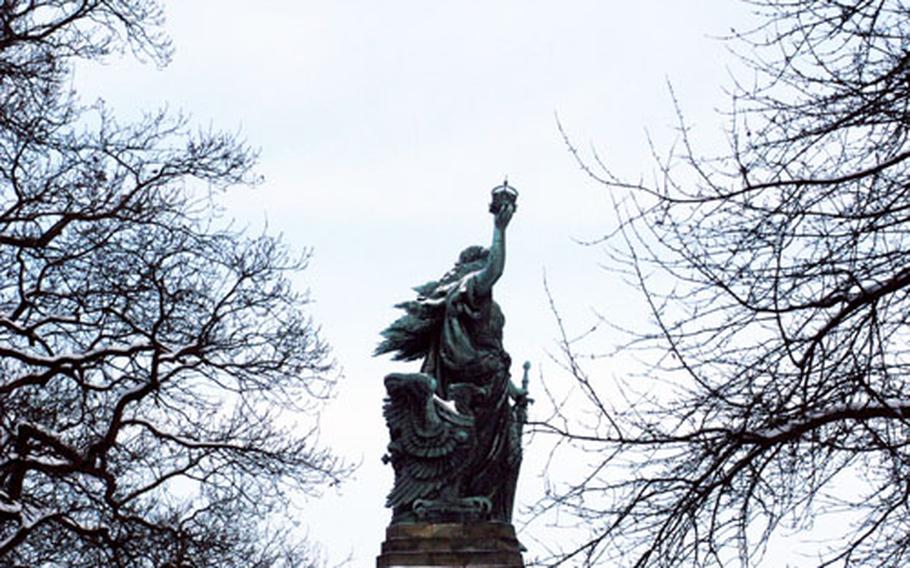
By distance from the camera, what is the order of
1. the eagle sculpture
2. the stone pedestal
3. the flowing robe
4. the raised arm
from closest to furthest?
the stone pedestal → the eagle sculpture → the flowing robe → the raised arm

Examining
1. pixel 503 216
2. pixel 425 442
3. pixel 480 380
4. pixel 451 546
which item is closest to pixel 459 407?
pixel 480 380

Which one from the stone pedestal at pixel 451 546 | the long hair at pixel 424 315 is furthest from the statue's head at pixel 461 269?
the stone pedestal at pixel 451 546

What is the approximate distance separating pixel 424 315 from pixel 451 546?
2.44 m

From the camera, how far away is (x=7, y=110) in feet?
47.9

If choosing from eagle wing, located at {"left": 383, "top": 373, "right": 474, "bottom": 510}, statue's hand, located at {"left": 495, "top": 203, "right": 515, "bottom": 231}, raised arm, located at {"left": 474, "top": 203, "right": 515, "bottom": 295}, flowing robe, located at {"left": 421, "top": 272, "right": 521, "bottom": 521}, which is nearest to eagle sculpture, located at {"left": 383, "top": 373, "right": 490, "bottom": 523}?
eagle wing, located at {"left": 383, "top": 373, "right": 474, "bottom": 510}

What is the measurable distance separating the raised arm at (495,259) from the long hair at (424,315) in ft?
0.58

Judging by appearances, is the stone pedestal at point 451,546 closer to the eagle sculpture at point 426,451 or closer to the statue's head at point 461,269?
the eagle sculpture at point 426,451

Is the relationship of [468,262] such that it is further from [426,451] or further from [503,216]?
[426,451]

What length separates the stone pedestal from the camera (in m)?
15.8

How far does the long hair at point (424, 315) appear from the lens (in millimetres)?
17141

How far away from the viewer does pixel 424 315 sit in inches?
677

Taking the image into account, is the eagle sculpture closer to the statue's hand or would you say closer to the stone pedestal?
the stone pedestal

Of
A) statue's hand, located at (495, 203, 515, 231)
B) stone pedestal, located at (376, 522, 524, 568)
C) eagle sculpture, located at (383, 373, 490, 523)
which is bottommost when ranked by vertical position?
stone pedestal, located at (376, 522, 524, 568)

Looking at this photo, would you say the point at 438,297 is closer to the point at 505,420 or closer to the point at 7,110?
the point at 505,420
